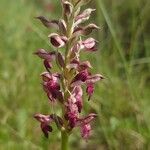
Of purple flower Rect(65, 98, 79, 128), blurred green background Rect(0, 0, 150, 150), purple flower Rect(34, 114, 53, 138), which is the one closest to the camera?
purple flower Rect(65, 98, 79, 128)

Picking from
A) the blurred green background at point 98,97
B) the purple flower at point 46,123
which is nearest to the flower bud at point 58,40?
the purple flower at point 46,123

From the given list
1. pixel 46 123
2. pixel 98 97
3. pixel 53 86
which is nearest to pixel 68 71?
pixel 53 86

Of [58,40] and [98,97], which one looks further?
[98,97]

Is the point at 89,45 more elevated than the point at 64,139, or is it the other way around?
the point at 89,45

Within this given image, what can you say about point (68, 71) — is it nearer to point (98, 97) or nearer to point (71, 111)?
point (71, 111)

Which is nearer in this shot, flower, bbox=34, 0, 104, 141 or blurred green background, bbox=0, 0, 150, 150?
flower, bbox=34, 0, 104, 141

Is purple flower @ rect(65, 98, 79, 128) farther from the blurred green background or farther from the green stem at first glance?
the blurred green background

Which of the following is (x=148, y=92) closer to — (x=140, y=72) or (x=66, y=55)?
(x=140, y=72)

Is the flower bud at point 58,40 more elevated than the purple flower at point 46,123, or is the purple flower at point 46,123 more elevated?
the flower bud at point 58,40

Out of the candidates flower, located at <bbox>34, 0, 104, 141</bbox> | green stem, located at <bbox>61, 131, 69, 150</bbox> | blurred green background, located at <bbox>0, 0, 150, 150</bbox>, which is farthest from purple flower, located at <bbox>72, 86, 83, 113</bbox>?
blurred green background, located at <bbox>0, 0, 150, 150</bbox>

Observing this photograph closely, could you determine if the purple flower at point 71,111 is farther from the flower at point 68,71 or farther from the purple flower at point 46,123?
the purple flower at point 46,123

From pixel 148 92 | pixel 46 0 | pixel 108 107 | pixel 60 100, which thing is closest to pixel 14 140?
pixel 108 107
